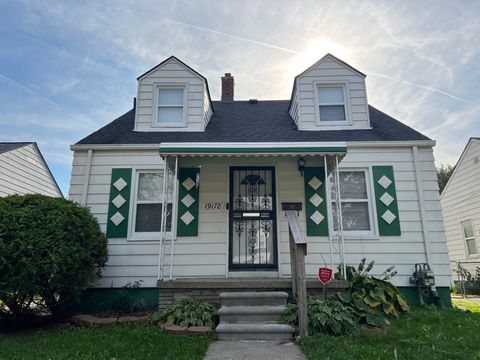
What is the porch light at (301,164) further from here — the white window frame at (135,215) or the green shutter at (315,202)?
the white window frame at (135,215)

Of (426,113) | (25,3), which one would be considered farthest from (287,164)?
(25,3)

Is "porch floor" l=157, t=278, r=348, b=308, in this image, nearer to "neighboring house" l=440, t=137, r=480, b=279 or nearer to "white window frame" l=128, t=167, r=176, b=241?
"white window frame" l=128, t=167, r=176, b=241

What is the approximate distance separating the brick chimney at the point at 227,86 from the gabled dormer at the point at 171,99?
2690 millimetres

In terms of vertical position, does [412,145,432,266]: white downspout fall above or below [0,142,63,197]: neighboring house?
below

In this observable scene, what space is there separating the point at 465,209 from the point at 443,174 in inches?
629

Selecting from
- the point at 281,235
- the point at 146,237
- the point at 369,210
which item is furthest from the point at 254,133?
the point at 146,237

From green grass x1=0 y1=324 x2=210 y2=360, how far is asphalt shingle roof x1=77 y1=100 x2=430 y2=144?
367 centimetres

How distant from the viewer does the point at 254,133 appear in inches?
261

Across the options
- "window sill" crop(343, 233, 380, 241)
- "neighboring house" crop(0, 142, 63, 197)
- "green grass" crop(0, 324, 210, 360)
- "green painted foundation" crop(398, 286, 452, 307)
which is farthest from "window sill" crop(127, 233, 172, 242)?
"neighboring house" crop(0, 142, 63, 197)

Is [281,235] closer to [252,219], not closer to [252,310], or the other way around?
[252,219]

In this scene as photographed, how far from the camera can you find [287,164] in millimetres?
5953

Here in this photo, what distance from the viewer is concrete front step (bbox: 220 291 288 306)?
13.8ft

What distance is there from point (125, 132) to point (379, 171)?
5621 mm

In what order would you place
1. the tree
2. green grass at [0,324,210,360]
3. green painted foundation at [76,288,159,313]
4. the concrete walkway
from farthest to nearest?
1. the tree
2. green painted foundation at [76,288,159,313]
3. green grass at [0,324,210,360]
4. the concrete walkway
